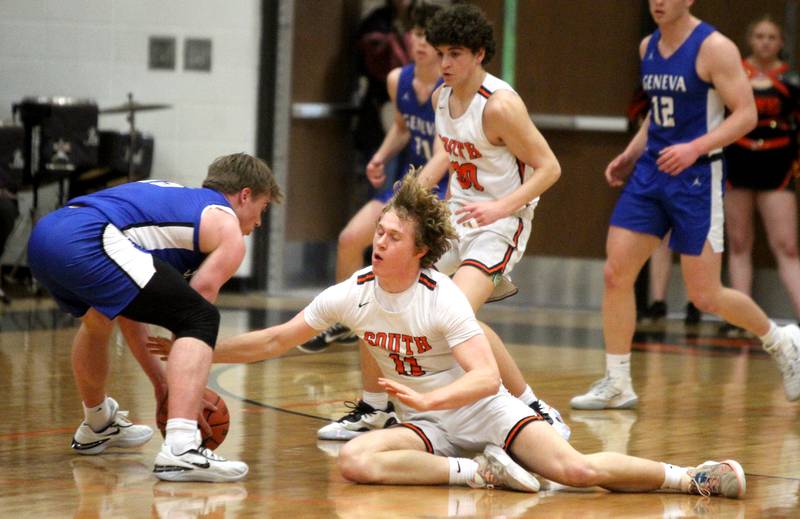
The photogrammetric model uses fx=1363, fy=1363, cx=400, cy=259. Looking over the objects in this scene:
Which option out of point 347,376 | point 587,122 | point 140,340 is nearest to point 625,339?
point 347,376

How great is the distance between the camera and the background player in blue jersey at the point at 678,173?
5.68m

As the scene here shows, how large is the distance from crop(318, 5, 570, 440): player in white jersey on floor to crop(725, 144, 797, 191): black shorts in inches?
158

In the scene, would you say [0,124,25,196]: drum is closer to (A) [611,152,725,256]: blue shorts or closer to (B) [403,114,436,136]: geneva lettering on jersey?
(B) [403,114,436,136]: geneva lettering on jersey

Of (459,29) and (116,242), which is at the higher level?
(459,29)

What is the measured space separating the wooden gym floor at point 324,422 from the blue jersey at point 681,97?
1210 millimetres

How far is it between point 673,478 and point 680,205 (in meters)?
1.81

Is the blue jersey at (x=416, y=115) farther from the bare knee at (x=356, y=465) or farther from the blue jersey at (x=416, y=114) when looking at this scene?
the bare knee at (x=356, y=465)

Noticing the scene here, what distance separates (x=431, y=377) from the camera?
4.26 metres

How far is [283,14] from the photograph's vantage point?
9883 mm

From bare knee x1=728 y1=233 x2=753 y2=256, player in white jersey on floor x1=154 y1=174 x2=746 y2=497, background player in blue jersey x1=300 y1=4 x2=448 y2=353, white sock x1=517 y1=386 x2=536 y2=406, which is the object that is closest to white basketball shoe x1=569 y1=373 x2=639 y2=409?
white sock x1=517 y1=386 x2=536 y2=406

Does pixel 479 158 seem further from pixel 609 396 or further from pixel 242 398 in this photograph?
pixel 242 398

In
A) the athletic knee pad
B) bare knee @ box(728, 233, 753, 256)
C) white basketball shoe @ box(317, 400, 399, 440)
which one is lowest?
white basketball shoe @ box(317, 400, 399, 440)

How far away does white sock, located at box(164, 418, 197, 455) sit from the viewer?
13.6 ft

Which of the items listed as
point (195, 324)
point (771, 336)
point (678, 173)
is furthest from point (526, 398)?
point (771, 336)
